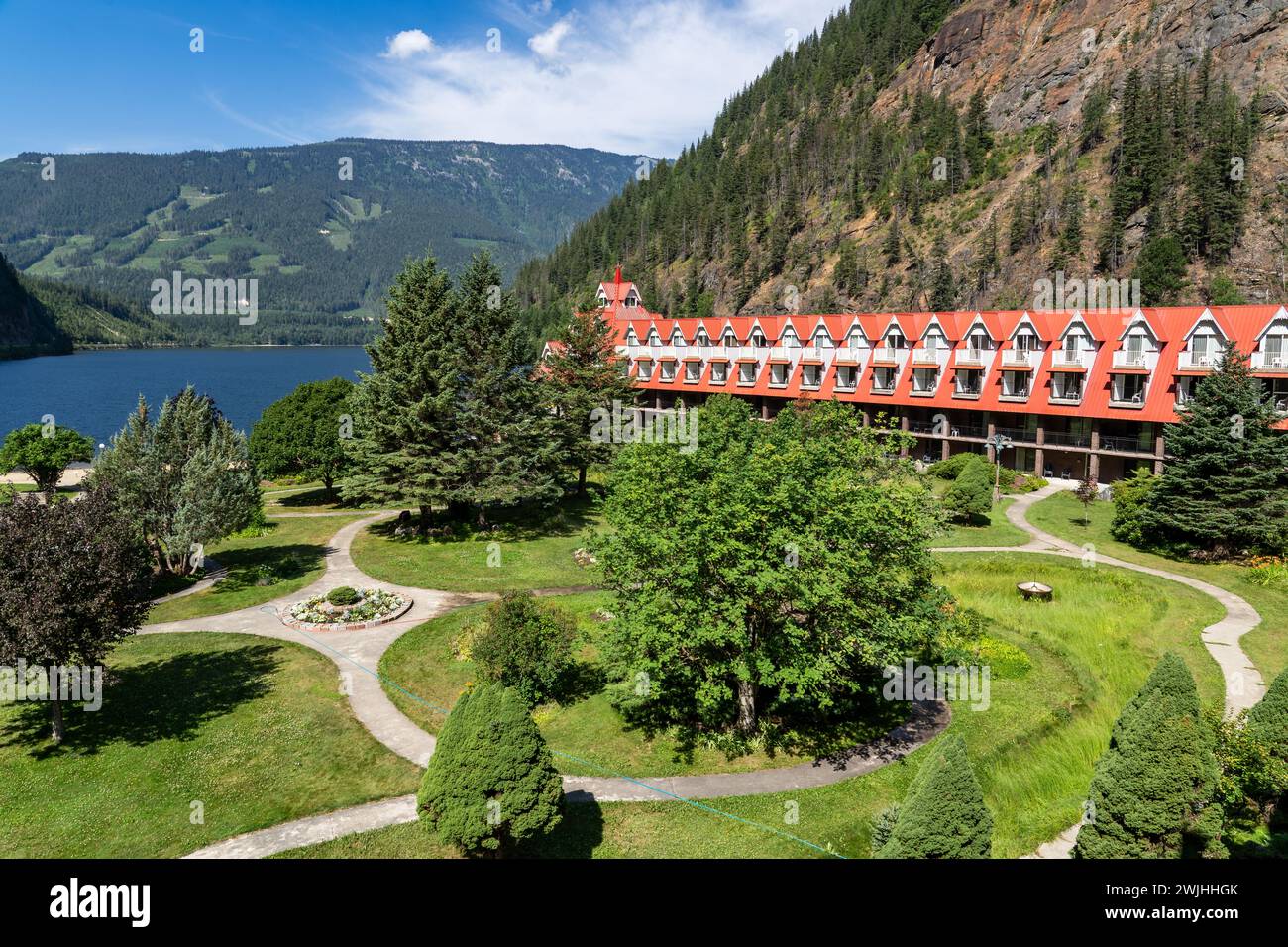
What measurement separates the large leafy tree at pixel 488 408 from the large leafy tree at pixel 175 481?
510 inches

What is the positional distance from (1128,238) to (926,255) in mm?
34229

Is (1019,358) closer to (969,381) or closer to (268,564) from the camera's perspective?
(969,381)

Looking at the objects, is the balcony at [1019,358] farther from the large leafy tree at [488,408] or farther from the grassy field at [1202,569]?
the large leafy tree at [488,408]

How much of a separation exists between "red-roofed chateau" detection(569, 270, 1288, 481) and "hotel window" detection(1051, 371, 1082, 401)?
96mm

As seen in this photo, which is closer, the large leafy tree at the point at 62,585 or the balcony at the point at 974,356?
the large leafy tree at the point at 62,585

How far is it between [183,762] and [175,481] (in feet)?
68.2

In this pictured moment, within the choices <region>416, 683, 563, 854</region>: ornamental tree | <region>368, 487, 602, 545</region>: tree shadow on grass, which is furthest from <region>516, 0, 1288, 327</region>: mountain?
<region>416, 683, 563, 854</region>: ornamental tree

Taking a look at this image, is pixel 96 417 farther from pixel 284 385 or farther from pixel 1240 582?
pixel 1240 582

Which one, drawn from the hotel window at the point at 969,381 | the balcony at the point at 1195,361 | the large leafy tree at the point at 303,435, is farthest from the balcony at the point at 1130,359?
the large leafy tree at the point at 303,435

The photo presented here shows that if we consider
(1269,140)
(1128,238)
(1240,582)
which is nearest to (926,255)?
(1128,238)

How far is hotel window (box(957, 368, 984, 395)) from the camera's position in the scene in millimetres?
66375

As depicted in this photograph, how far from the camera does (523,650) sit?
84.3ft

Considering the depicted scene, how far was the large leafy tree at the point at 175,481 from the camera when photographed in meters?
36.3
